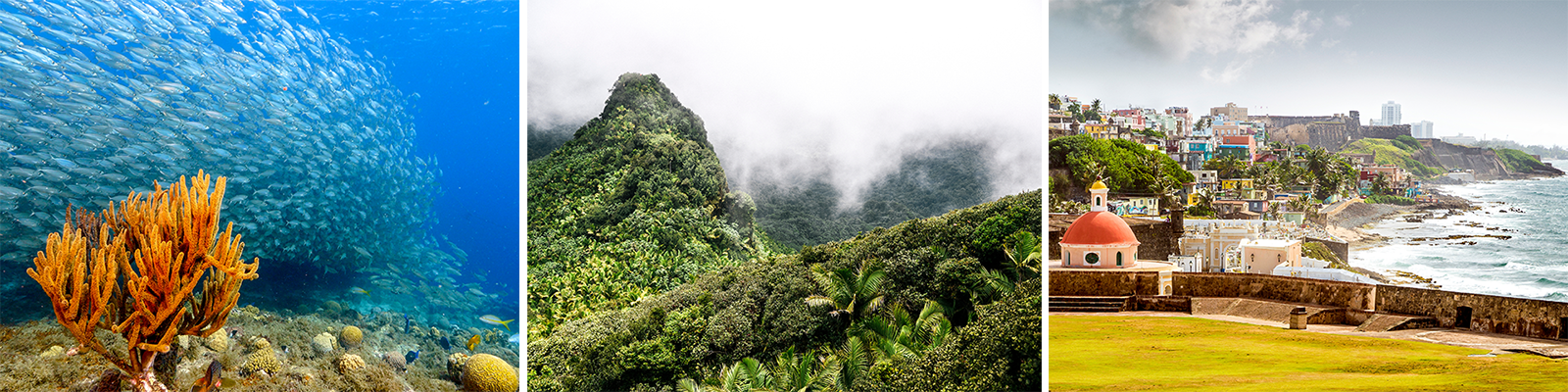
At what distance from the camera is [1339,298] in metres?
5.81

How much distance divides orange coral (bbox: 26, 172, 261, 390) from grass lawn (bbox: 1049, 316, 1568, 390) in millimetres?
5350

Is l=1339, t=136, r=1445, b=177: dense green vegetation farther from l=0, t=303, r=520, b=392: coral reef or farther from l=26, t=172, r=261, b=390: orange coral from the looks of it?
l=26, t=172, r=261, b=390: orange coral

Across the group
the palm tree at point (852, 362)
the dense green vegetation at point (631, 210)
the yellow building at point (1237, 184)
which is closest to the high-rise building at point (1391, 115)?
the yellow building at point (1237, 184)

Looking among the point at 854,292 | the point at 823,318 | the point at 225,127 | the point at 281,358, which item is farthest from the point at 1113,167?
the point at 225,127

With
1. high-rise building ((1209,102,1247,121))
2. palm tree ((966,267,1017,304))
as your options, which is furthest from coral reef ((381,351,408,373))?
high-rise building ((1209,102,1247,121))

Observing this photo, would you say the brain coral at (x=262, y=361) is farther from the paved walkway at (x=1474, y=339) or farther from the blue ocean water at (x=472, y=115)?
the paved walkway at (x=1474, y=339)

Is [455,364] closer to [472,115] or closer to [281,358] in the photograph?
[281,358]

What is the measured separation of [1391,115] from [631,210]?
6375 mm

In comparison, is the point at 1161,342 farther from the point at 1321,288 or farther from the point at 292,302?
the point at 292,302

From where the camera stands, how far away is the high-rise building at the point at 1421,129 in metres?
5.43

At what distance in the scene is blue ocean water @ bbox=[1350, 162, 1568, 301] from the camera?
5.00 meters

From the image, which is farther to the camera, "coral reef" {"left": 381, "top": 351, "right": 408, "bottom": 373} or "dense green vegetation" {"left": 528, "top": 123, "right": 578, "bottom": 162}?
"dense green vegetation" {"left": 528, "top": 123, "right": 578, "bottom": 162}

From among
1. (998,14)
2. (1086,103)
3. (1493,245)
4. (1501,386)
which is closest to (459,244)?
(998,14)

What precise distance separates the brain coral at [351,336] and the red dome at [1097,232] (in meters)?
5.86
